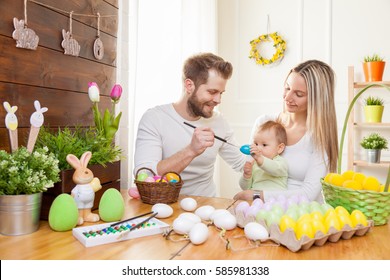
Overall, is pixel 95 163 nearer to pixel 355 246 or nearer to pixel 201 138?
pixel 201 138

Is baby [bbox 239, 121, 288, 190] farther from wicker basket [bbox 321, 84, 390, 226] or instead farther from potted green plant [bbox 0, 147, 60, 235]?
potted green plant [bbox 0, 147, 60, 235]

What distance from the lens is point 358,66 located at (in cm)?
346

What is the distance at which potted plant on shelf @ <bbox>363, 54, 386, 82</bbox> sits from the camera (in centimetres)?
315

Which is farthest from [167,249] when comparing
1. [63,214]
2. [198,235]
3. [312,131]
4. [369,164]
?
[369,164]

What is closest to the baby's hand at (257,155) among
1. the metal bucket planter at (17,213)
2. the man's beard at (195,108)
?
the man's beard at (195,108)

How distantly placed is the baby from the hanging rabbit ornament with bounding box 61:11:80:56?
972 millimetres

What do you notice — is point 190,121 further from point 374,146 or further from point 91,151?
point 374,146

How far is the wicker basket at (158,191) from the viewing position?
56.3 inches

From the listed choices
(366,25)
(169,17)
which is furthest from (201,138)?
(366,25)

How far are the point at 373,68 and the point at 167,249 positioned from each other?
290cm

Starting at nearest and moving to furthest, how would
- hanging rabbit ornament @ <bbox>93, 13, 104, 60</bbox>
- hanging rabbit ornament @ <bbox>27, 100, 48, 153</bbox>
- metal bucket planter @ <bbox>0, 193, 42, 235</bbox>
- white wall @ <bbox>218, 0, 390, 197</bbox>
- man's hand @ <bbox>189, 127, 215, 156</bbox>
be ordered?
metal bucket planter @ <bbox>0, 193, 42, 235</bbox> < hanging rabbit ornament @ <bbox>27, 100, 48, 153</bbox> < man's hand @ <bbox>189, 127, 215, 156</bbox> < hanging rabbit ornament @ <bbox>93, 13, 104, 60</bbox> < white wall @ <bbox>218, 0, 390, 197</bbox>

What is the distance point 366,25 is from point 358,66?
0.38m

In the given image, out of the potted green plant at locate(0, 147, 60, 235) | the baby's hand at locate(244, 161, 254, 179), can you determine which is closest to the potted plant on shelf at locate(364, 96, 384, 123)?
the baby's hand at locate(244, 161, 254, 179)

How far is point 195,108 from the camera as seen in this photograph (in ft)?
6.73
